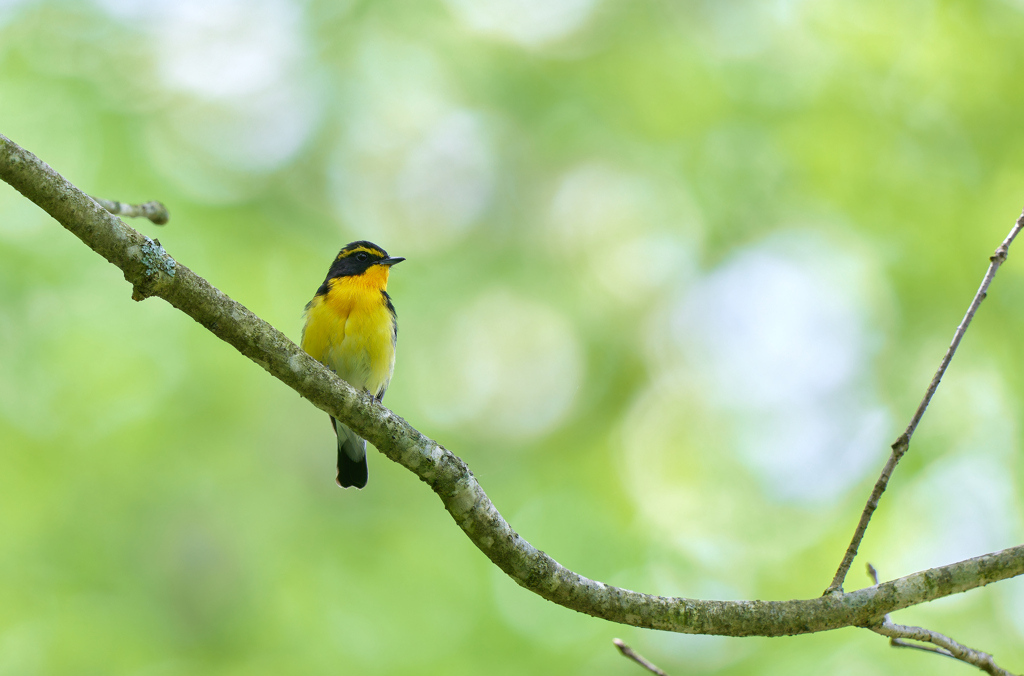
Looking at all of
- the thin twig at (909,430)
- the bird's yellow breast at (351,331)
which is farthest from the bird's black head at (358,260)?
the thin twig at (909,430)

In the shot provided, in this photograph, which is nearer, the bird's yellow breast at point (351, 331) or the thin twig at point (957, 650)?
the thin twig at point (957, 650)

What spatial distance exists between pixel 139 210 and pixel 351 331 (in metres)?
2.18

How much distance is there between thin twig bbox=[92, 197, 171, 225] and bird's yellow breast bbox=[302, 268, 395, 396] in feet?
6.15

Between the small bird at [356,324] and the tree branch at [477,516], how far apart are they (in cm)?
306

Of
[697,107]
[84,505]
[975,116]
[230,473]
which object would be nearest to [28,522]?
[84,505]

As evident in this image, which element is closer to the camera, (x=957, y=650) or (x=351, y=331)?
(x=957, y=650)

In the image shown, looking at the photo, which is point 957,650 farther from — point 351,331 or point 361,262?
point 361,262

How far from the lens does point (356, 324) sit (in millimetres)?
6727

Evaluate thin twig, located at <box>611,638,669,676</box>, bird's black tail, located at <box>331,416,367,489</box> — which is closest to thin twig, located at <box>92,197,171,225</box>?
bird's black tail, located at <box>331,416,367,489</box>

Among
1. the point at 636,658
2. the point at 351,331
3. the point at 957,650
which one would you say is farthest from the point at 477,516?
the point at 351,331

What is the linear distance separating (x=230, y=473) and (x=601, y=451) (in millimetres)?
5997

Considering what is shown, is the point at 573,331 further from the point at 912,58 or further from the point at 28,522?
the point at 28,522

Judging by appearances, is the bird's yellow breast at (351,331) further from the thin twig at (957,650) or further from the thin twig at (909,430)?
the thin twig at (957,650)

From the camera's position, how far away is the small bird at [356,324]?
266 inches
